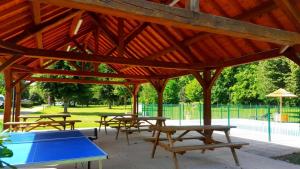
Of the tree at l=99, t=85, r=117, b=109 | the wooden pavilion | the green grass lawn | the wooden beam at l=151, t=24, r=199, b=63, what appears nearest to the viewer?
the wooden pavilion

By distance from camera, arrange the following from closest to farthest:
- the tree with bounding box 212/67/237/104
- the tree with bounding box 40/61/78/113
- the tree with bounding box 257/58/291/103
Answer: the tree with bounding box 40/61/78/113
the tree with bounding box 257/58/291/103
the tree with bounding box 212/67/237/104

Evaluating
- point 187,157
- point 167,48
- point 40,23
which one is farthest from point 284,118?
point 40,23

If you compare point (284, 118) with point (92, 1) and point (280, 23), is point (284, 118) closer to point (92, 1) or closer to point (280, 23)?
point (280, 23)

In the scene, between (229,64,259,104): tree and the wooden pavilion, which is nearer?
the wooden pavilion

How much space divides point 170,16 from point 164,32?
17.8 ft

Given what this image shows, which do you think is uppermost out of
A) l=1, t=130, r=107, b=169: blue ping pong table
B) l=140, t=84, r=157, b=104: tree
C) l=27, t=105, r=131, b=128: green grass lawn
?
l=140, t=84, r=157, b=104: tree

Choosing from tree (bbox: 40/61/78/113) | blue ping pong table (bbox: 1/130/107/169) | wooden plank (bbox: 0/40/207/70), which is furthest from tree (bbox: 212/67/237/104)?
blue ping pong table (bbox: 1/130/107/169)

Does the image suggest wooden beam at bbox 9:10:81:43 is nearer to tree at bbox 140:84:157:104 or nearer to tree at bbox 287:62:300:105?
tree at bbox 287:62:300:105

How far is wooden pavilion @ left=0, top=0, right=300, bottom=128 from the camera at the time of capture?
11.6ft

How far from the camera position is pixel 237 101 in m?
35.8

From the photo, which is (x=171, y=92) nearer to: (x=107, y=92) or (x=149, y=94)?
(x=149, y=94)

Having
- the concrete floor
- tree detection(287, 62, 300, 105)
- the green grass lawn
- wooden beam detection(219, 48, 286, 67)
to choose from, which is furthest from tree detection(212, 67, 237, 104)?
wooden beam detection(219, 48, 286, 67)

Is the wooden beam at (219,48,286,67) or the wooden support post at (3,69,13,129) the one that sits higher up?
the wooden beam at (219,48,286,67)

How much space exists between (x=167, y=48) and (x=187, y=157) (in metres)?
4.40
